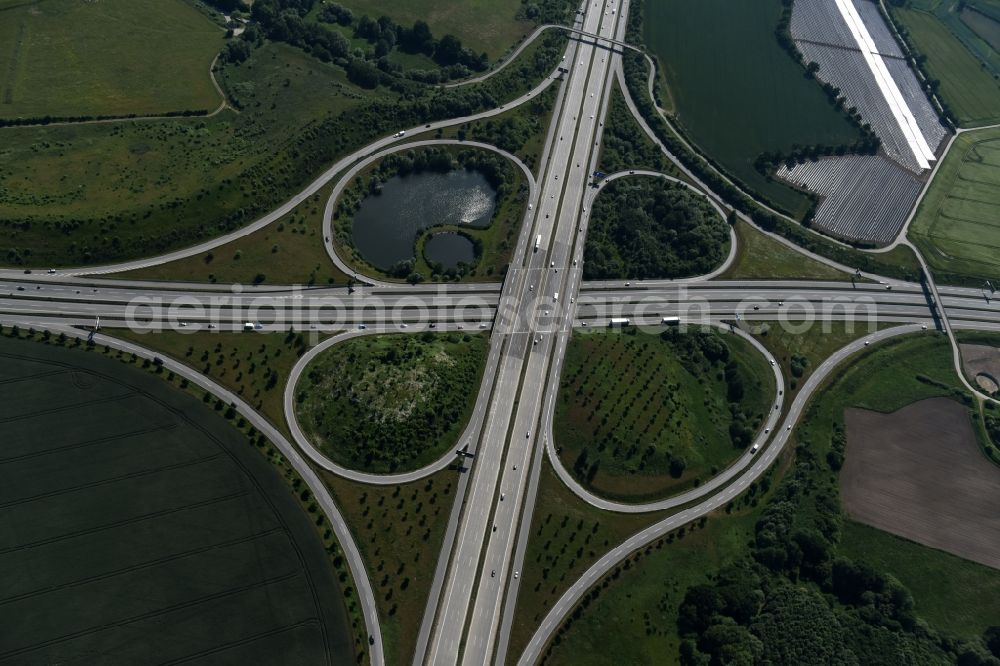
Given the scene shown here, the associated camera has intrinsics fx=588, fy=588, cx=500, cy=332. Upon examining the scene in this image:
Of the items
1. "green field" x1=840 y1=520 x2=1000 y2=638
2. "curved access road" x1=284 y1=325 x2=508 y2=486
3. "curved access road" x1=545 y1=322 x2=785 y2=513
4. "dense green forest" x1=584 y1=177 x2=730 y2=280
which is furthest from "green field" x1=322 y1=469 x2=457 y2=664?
"green field" x1=840 y1=520 x2=1000 y2=638

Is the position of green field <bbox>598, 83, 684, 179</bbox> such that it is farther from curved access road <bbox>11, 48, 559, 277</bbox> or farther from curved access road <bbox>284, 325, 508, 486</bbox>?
curved access road <bbox>284, 325, 508, 486</bbox>

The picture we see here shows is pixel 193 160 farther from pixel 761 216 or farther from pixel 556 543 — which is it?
pixel 761 216

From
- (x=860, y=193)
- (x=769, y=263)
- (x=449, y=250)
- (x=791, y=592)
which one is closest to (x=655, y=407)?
(x=791, y=592)

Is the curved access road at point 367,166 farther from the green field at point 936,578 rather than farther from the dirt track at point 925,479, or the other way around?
the green field at point 936,578

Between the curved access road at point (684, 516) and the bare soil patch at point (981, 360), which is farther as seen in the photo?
the bare soil patch at point (981, 360)

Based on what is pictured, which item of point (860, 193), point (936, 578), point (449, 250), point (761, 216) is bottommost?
point (936, 578)

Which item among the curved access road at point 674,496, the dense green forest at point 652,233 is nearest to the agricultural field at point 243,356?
the curved access road at point 674,496

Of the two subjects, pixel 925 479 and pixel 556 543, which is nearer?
pixel 556 543

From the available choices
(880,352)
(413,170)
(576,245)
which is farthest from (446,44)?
(880,352)
